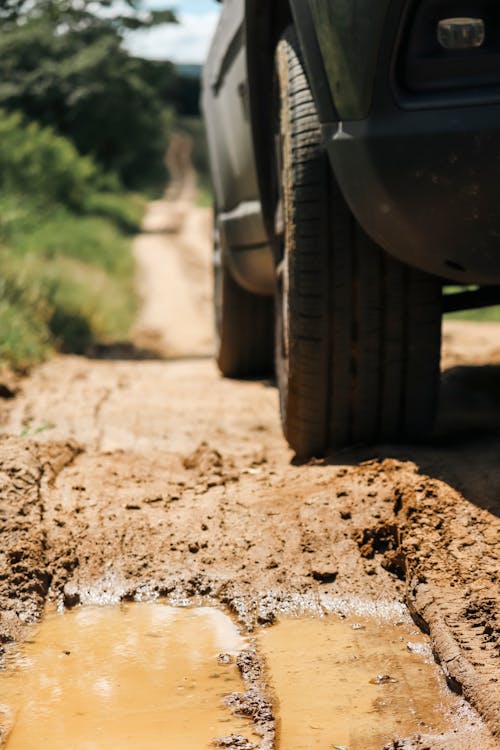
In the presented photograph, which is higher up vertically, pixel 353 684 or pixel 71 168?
pixel 353 684

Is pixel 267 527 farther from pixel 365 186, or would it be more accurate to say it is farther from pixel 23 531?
pixel 365 186

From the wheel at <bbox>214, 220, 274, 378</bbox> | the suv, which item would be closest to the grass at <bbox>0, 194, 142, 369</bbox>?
the wheel at <bbox>214, 220, 274, 378</bbox>

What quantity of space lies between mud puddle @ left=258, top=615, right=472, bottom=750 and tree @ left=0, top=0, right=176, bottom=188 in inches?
713

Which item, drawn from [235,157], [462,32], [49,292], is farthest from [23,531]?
[49,292]

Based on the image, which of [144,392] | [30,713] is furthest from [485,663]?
[144,392]

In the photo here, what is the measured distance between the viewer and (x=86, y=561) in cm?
280

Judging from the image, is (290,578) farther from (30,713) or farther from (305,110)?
(305,110)

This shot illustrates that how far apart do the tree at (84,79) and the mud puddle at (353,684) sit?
713 inches

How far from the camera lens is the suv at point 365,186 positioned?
254 cm

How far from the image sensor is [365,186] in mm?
2699

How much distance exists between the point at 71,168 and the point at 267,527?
18.6m

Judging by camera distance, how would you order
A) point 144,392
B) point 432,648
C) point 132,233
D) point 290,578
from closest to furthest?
point 432,648, point 290,578, point 144,392, point 132,233

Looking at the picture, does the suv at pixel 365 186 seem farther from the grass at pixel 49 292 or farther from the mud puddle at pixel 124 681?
the grass at pixel 49 292

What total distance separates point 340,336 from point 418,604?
3.01ft
